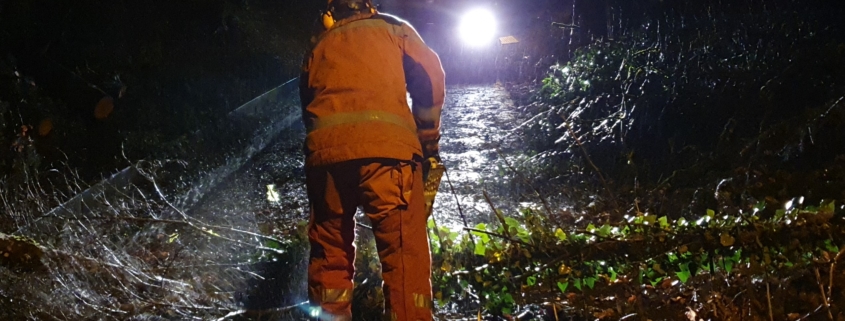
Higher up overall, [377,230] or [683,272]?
[377,230]

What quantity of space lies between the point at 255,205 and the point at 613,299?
3.56 metres

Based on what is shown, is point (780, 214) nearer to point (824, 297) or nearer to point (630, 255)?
point (824, 297)

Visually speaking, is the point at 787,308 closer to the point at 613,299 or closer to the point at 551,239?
the point at 613,299

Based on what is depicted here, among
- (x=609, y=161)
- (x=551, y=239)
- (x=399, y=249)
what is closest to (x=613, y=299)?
(x=551, y=239)

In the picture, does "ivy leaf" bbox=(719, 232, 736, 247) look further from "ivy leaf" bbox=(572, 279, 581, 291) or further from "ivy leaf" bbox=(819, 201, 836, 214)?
"ivy leaf" bbox=(572, 279, 581, 291)

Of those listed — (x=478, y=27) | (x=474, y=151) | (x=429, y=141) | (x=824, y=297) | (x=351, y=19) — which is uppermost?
(x=478, y=27)

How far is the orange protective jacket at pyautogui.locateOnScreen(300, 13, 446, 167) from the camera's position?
2732 millimetres

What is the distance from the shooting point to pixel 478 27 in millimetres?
16609

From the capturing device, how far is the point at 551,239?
3447mm

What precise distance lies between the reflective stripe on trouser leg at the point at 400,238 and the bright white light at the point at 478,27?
13.4m

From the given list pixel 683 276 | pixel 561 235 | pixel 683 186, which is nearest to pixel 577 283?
pixel 561 235

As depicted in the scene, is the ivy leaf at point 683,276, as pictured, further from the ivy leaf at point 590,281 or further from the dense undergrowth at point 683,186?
the ivy leaf at point 590,281

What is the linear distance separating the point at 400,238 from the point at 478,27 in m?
14.5

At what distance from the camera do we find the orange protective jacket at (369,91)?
8.96 ft
